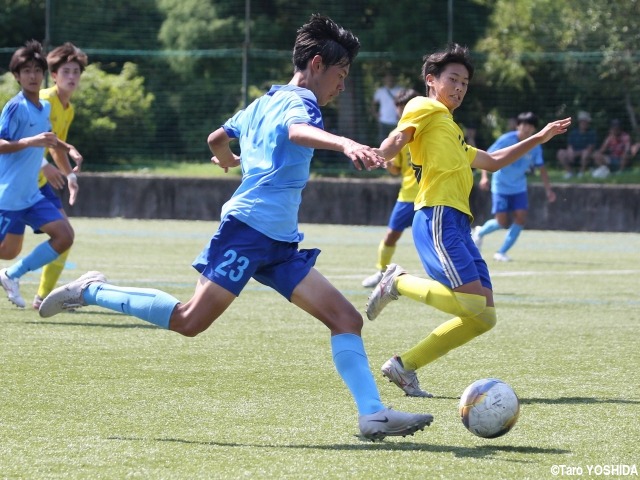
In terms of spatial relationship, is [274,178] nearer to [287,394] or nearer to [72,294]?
[72,294]

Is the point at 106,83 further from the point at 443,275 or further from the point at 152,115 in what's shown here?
the point at 443,275

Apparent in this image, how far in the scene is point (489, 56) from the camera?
71.1 feet

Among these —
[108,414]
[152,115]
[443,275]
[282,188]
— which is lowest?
[152,115]

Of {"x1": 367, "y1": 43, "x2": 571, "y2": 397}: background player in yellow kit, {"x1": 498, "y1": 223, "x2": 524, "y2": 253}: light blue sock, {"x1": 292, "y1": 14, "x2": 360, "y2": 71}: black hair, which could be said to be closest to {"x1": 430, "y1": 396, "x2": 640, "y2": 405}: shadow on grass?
{"x1": 367, "y1": 43, "x2": 571, "y2": 397}: background player in yellow kit

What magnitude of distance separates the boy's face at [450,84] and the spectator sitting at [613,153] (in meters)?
15.1

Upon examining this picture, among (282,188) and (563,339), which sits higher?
(282,188)

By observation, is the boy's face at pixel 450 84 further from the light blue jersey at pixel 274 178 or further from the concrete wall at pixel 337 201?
the concrete wall at pixel 337 201

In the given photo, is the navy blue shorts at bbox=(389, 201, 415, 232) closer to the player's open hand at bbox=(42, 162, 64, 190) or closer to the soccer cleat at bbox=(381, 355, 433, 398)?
the player's open hand at bbox=(42, 162, 64, 190)

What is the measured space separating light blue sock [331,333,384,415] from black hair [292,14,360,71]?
46.0 inches

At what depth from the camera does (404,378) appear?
659cm

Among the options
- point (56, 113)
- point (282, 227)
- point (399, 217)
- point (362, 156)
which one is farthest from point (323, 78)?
point (399, 217)

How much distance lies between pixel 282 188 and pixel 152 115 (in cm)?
1819

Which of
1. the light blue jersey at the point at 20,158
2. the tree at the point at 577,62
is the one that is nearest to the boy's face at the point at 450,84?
the light blue jersey at the point at 20,158

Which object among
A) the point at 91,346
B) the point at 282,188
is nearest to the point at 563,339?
the point at 91,346
